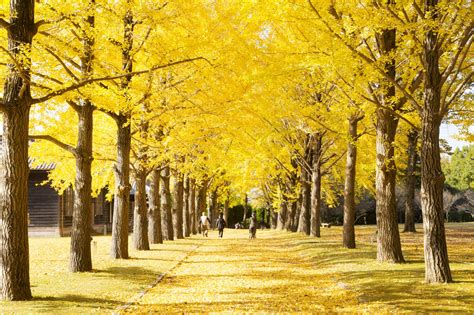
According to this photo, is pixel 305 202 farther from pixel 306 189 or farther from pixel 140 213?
pixel 140 213

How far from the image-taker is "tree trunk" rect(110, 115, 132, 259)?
15.3 meters

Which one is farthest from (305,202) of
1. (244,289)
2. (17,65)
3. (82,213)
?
(17,65)

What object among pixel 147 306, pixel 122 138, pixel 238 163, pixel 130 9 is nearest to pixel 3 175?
pixel 147 306

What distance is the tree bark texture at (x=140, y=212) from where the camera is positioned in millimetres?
19500

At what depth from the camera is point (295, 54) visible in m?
12.7

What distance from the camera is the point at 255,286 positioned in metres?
10.8

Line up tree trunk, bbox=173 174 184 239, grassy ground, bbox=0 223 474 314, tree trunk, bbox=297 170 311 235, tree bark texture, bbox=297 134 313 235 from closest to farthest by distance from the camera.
Result: grassy ground, bbox=0 223 474 314 → tree bark texture, bbox=297 134 313 235 → tree trunk, bbox=297 170 311 235 → tree trunk, bbox=173 174 184 239

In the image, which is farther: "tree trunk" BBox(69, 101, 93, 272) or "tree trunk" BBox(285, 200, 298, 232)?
→ "tree trunk" BBox(285, 200, 298, 232)

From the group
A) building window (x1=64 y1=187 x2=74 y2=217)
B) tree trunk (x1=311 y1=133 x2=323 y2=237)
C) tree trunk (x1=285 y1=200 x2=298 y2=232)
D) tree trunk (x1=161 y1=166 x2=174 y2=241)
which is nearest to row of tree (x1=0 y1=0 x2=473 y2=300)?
tree trunk (x1=311 y1=133 x2=323 y2=237)

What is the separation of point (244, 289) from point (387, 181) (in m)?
5.31

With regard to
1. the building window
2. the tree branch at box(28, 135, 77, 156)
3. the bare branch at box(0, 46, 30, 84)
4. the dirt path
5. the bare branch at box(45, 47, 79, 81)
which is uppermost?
the bare branch at box(45, 47, 79, 81)

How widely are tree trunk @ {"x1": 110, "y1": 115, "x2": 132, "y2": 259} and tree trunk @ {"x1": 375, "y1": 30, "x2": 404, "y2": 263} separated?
23.2 feet

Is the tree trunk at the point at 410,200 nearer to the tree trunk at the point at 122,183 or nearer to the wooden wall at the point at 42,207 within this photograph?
the tree trunk at the point at 122,183

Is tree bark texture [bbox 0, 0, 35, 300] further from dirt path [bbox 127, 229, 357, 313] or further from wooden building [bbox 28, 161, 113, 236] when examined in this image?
wooden building [bbox 28, 161, 113, 236]
